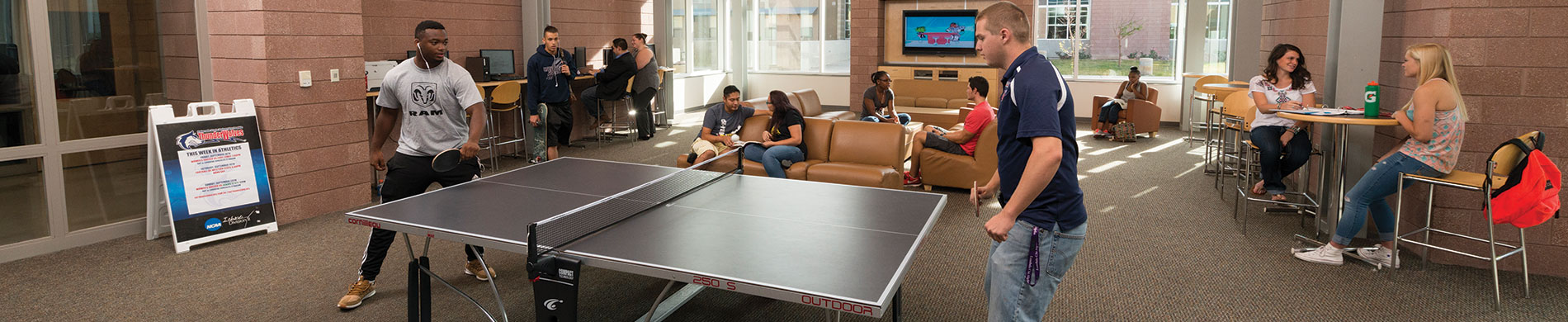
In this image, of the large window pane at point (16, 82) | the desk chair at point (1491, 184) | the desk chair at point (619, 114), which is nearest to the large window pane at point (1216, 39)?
the desk chair at point (619, 114)

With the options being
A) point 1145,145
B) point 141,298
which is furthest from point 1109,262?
point 1145,145

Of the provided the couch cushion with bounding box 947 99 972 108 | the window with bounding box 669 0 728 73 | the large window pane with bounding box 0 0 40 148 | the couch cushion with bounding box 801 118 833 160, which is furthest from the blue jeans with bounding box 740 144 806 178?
the window with bounding box 669 0 728 73

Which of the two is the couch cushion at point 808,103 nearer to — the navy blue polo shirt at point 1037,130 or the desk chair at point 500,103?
the desk chair at point 500,103

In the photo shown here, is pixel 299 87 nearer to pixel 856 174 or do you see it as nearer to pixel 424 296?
pixel 424 296

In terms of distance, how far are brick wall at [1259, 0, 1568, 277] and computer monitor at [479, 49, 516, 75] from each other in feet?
25.2

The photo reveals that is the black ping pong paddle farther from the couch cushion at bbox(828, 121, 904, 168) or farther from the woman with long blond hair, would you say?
the woman with long blond hair

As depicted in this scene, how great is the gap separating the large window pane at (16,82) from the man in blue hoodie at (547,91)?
427cm

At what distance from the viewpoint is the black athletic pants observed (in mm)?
4402

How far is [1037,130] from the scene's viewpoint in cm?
260

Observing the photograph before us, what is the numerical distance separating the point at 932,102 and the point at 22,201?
8.94m

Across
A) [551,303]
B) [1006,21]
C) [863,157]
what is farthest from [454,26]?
[1006,21]

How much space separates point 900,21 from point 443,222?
942 cm

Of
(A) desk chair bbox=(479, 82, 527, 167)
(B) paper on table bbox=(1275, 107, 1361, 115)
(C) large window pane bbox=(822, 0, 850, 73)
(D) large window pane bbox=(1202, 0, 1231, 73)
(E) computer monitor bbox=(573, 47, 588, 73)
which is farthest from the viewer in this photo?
(C) large window pane bbox=(822, 0, 850, 73)

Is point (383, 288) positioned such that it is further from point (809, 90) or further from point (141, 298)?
point (809, 90)
